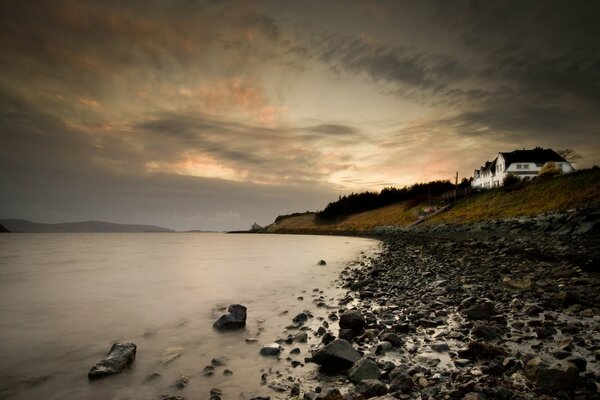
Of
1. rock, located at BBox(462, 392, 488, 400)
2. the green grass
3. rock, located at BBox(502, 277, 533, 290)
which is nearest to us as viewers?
rock, located at BBox(462, 392, 488, 400)

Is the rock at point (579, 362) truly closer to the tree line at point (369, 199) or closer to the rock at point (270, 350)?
the rock at point (270, 350)

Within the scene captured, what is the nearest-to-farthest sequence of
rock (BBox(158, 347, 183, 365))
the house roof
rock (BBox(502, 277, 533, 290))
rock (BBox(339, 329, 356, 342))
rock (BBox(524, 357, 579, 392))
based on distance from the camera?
rock (BBox(524, 357, 579, 392)) < rock (BBox(158, 347, 183, 365)) < rock (BBox(339, 329, 356, 342)) < rock (BBox(502, 277, 533, 290)) < the house roof

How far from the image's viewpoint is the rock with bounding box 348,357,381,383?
4.88 m

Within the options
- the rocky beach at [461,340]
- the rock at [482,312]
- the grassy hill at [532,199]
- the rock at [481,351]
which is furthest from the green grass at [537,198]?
the rock at [481,351]

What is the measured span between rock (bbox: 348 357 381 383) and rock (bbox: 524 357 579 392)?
215 cm

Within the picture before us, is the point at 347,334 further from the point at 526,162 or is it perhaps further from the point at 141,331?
the point at 526,162

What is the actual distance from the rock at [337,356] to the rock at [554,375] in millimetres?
2630

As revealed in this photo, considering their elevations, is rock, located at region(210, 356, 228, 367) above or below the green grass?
below

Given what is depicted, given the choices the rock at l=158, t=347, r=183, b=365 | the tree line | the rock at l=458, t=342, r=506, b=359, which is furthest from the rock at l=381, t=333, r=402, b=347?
the tree line

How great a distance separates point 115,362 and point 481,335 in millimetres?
7454

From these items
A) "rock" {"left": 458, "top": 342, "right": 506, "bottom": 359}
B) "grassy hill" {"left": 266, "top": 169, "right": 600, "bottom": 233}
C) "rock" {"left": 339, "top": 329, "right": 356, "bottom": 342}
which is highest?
"grassy hill" {"left": 266, "top": 169, "right": 600, "bottom": 233}

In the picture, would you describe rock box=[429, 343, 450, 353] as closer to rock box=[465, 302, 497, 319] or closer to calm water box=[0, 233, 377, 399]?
rock box=[465, 302, 497, 319]

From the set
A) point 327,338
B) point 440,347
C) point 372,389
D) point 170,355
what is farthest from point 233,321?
point 440,347

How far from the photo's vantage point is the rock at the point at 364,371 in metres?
4.88
